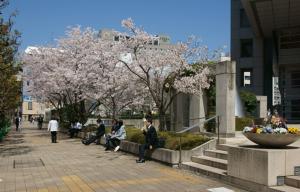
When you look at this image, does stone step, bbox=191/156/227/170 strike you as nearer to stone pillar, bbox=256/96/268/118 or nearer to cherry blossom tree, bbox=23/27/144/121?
cherry blossom tree, bbox=23/27/144/121

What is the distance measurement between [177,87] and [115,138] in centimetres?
378

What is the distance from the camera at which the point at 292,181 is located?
10.4 meters

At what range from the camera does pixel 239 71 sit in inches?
2420

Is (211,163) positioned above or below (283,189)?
above

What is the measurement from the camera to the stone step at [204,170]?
12.7 m

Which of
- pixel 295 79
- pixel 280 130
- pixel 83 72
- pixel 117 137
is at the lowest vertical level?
pixel 117 137

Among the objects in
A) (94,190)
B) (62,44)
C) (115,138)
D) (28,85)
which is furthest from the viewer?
(28,85)

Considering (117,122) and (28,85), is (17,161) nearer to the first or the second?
(117,122)

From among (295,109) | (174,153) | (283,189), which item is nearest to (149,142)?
(174,153)

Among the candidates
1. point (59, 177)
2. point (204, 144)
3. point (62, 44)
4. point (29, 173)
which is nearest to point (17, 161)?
point (29, 173)

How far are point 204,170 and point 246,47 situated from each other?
165 ft

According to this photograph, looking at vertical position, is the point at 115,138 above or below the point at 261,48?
below

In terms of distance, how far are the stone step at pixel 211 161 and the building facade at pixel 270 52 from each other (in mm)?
34484

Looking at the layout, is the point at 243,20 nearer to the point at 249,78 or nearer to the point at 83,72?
the point at 249,78
